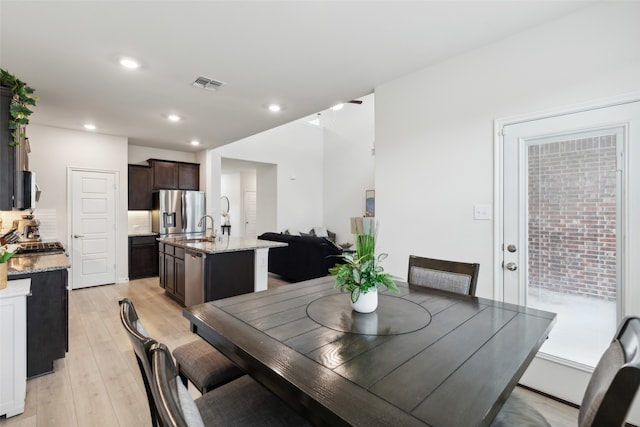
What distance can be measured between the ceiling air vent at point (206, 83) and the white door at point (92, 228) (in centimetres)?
330

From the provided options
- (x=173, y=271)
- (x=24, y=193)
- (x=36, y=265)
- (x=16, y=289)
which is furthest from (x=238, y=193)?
(x=16, y=289)

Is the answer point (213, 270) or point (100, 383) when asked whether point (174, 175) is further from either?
point (100, 383)

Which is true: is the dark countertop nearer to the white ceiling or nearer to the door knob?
the white ceiling

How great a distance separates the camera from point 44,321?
2.45 meters

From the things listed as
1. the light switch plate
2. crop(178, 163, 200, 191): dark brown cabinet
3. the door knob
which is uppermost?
crop(178, 163, 200, 191): dark brown cabinet

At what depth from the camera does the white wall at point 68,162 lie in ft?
15.5

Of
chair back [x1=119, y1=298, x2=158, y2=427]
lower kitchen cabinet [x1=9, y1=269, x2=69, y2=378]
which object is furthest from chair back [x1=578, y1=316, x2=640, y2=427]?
lower kitchen cabinet [x1=9, y1=269, x2=69, y2=378]

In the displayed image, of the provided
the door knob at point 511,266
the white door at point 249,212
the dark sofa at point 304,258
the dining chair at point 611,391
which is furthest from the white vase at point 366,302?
the white door at point 249,212

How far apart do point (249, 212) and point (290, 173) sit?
8.85 ft

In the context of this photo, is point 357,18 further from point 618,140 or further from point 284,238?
point 284,238

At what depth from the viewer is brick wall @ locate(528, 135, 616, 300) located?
6.45 ft

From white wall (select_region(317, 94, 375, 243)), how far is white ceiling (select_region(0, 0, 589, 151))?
14.4 feet

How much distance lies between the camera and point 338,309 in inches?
60.8

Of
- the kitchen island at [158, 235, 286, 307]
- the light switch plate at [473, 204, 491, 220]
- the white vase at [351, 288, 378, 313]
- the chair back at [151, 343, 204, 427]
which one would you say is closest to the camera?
the chair back at [151, 343, 204, 427]
